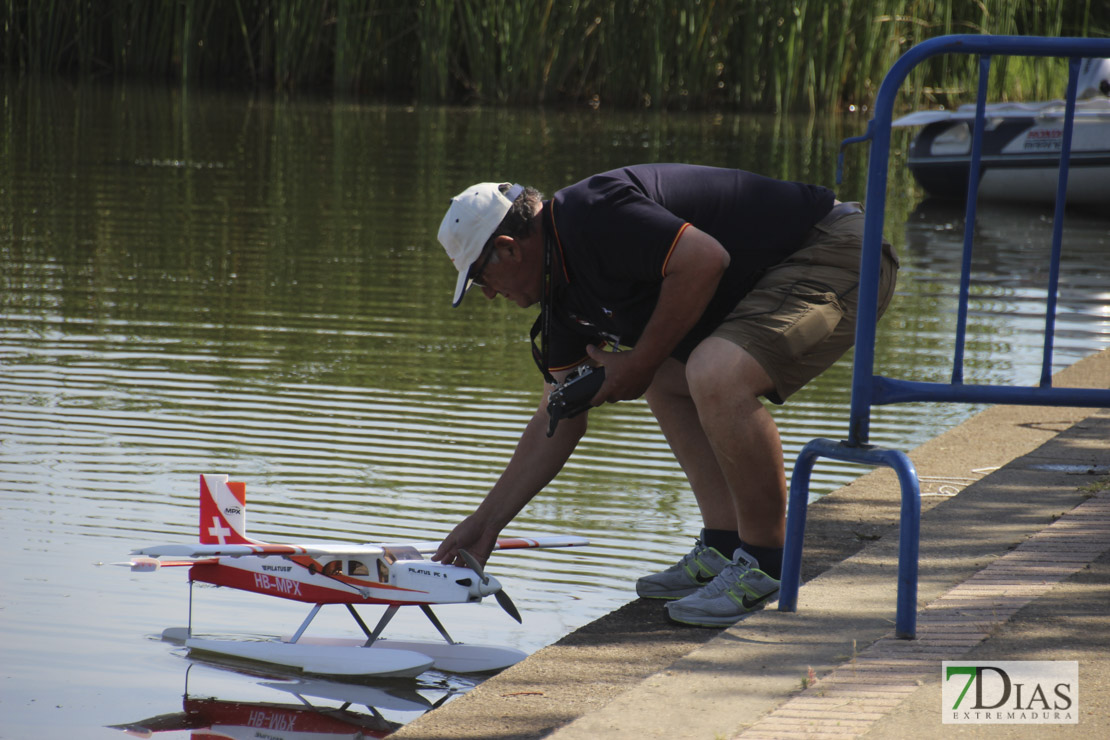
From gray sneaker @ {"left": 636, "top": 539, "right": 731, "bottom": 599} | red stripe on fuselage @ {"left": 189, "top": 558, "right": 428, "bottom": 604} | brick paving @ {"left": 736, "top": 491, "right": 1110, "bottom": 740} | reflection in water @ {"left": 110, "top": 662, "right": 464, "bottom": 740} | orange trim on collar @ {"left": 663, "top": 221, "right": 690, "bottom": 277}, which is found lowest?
reflection in water @ {"left": 110, "top": 662, "right": 464, "bottom": 740}

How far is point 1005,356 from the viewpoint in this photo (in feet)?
24.5

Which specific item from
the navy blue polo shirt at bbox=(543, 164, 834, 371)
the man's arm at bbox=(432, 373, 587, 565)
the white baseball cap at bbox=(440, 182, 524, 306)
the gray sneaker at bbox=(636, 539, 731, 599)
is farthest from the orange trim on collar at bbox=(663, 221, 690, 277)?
the gray sneaker at bbox=(636, 539, 731, 599)

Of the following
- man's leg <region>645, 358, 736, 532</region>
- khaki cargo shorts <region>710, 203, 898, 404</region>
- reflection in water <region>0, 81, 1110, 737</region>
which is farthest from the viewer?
reflection in water <region>0, 81, 1110, 737</region>

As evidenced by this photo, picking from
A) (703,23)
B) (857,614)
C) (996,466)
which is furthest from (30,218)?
(703,23)

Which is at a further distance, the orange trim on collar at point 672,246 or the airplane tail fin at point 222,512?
the airplane tail fin at point 222,512

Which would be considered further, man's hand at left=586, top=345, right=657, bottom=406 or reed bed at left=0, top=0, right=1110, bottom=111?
reed bed at left=0, top=0, right=1110, bottom=111

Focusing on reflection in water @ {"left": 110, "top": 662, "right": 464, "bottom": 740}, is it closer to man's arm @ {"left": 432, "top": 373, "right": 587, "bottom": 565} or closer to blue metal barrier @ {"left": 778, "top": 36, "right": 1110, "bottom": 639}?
man's arm @ {"left": 432, "top": 373, "right": 587, "bottom": 565}

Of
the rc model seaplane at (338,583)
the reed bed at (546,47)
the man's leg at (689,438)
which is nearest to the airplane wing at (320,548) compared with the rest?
the rc model seaplane at (338,583)

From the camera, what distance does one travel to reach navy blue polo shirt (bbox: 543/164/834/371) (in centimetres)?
318

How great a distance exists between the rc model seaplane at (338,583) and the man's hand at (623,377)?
63cm

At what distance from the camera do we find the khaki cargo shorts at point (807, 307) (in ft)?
10.6

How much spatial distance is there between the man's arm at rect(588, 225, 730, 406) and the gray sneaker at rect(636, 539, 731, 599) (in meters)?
0.55

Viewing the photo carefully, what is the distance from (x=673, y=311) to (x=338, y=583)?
1.28 metres

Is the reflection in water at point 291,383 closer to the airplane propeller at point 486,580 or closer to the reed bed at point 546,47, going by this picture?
the airplane propeller at point 486,580
